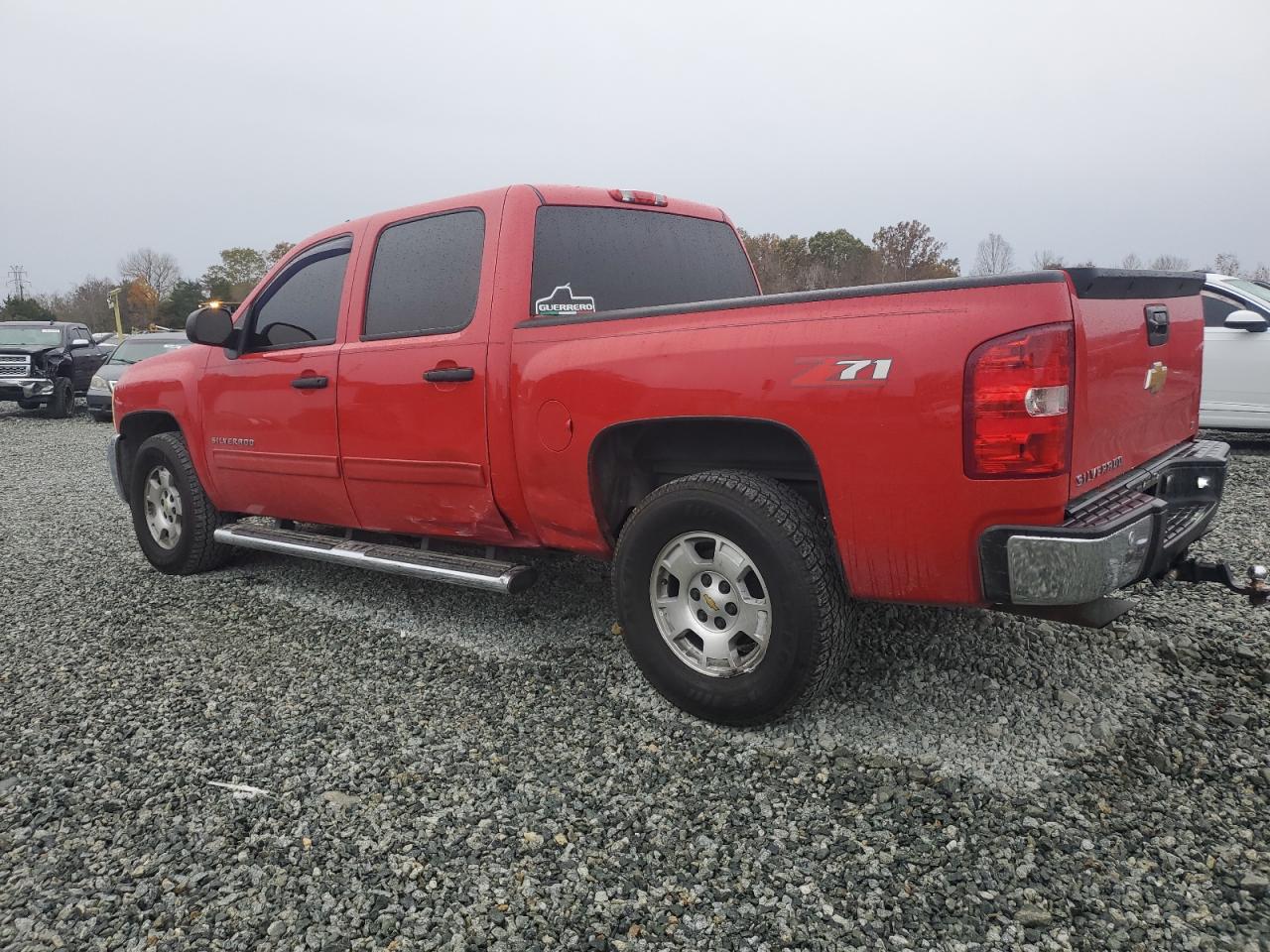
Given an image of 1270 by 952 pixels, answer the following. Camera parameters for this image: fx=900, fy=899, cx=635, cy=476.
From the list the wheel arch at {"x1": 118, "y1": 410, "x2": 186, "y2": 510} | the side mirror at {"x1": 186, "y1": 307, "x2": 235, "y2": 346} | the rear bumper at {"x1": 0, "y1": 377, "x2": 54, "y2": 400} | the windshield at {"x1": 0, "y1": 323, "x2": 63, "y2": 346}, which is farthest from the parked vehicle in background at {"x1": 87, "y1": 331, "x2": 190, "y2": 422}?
the side mirror at {"x1": 186, "y1": 307, "x2": 235, "y2": 346}

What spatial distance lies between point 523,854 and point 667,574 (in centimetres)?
105

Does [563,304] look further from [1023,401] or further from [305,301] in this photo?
[1023,401]

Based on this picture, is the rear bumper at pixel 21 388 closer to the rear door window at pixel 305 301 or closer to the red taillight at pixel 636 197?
the rear door window at pixel 305 301

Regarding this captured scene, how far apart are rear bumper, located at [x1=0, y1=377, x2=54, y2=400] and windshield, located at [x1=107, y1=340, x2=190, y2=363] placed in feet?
9.15

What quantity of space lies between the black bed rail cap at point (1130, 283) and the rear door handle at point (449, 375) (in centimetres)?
216

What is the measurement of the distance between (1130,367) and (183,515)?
189 inches

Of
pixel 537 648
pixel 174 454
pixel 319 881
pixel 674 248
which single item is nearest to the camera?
pixel 319 881


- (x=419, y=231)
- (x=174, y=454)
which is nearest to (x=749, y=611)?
(x=419, y=231)

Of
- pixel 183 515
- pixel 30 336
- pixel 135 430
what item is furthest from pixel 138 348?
pixel 183 515

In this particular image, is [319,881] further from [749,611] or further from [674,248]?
[674,248]

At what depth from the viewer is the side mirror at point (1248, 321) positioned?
7812mm

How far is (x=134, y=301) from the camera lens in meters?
81.7

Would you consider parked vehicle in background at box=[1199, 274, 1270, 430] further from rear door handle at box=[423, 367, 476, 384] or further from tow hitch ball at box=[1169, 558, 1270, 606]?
rear door handle at box=[423, 367, 476, 384]

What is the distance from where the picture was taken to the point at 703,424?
313 cm
